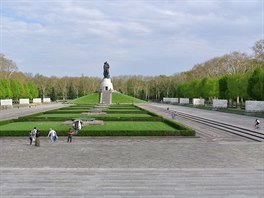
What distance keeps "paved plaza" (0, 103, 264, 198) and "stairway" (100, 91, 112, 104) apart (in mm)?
69896

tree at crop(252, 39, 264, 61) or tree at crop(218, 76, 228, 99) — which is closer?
tree at crop(252, 39, 264, 61)

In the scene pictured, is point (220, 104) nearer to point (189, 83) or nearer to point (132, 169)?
point (189, 83)

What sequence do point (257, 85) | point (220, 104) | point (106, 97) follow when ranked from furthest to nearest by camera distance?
point (106, 97) → point (220, 104) → point (257, 85)

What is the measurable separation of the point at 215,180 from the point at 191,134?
12.4 m

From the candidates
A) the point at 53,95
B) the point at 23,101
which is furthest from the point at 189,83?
the point at 53,95

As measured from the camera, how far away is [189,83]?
10312cm

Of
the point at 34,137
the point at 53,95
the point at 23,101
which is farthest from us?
the point at 53,95

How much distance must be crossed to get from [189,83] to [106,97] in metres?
25.8

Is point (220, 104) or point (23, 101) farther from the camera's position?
point (23, 101)

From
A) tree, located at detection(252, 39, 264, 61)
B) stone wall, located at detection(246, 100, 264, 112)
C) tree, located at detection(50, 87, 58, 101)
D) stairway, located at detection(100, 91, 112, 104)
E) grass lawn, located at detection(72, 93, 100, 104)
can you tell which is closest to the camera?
stone wall, located at detection(246, 100, 264, 112)

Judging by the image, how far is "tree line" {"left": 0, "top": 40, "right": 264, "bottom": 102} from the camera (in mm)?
66438

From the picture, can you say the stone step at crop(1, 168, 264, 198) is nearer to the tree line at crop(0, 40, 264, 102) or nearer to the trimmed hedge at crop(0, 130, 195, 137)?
the trimmed hedge at crop(0, 130, 195, 137)

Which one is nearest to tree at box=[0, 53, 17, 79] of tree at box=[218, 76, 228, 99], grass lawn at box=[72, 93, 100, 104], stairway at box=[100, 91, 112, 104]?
grass lawn at box=[72, 93, 100, 104]

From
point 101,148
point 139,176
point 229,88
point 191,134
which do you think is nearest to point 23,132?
point 101,148
